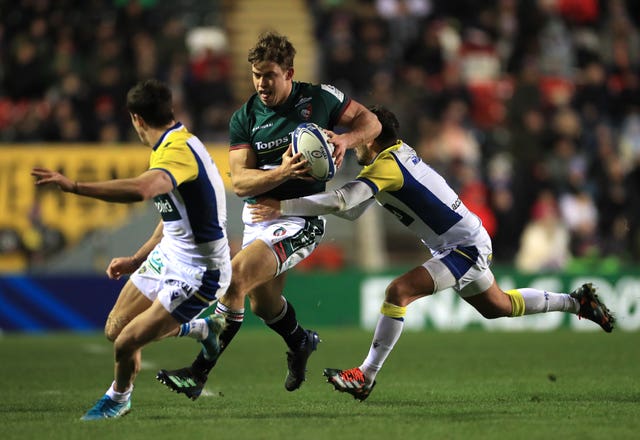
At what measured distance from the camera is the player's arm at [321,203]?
26.1 ft

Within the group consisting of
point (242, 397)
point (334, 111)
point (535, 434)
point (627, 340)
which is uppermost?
point (334, 111)

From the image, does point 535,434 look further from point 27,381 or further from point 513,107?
point 513,107

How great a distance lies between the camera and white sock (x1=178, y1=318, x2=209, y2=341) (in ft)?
25.8

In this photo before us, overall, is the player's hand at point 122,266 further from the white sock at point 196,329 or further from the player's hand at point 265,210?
the player's hand at point 265,210

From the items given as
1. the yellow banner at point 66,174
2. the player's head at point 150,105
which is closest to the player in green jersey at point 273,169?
the player's head at point 150,105

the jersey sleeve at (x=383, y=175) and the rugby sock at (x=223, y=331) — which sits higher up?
the jersey sleeve at (x=383, y=175)

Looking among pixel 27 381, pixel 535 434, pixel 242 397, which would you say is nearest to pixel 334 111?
pixel 242 397

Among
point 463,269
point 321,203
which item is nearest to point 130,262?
point 321,203

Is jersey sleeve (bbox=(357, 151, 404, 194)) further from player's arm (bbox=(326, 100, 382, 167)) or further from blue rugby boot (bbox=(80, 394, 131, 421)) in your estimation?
blue rugby boot (bbox=(80, 394, 131, 421))

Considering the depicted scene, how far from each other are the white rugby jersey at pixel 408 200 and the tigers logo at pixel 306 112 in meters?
0.56

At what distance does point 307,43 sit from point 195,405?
1373 centimetres

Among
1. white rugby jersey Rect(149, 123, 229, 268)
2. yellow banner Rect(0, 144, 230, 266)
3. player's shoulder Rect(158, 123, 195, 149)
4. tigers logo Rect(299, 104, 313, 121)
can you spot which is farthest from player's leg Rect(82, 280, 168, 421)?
yellow banner Rect(0, 144, 230, 266)

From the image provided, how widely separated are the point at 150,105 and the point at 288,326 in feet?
7.67

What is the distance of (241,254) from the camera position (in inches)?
316
